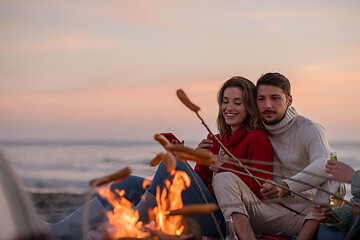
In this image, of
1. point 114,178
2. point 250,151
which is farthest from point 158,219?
point 114,178

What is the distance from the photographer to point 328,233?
362cm

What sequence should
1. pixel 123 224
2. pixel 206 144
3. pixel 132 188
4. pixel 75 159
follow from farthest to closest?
pixel 75 159
pixel 206 144
pixel 132 188
pixel 123 224

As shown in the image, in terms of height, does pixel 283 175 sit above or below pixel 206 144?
below

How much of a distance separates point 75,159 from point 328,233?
498 inches

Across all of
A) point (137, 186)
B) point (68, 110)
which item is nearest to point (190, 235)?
point (137, 186)

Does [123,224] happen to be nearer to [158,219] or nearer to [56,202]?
[158,219]

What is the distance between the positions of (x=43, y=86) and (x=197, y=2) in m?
6.03

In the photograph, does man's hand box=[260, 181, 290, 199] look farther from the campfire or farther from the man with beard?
the campfire

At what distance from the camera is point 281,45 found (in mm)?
15023

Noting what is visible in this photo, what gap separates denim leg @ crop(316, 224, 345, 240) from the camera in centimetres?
352

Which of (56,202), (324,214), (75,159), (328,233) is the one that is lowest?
(56,202)

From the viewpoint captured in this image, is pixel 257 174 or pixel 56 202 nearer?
pixel 257 174

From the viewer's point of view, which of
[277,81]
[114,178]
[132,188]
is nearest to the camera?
[114,178]

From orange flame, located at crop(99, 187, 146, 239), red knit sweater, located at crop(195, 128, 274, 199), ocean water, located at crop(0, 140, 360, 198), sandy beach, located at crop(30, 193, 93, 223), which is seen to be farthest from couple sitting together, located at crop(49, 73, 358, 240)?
A: ocean water, located at crop(0, 140, 360, 198)
